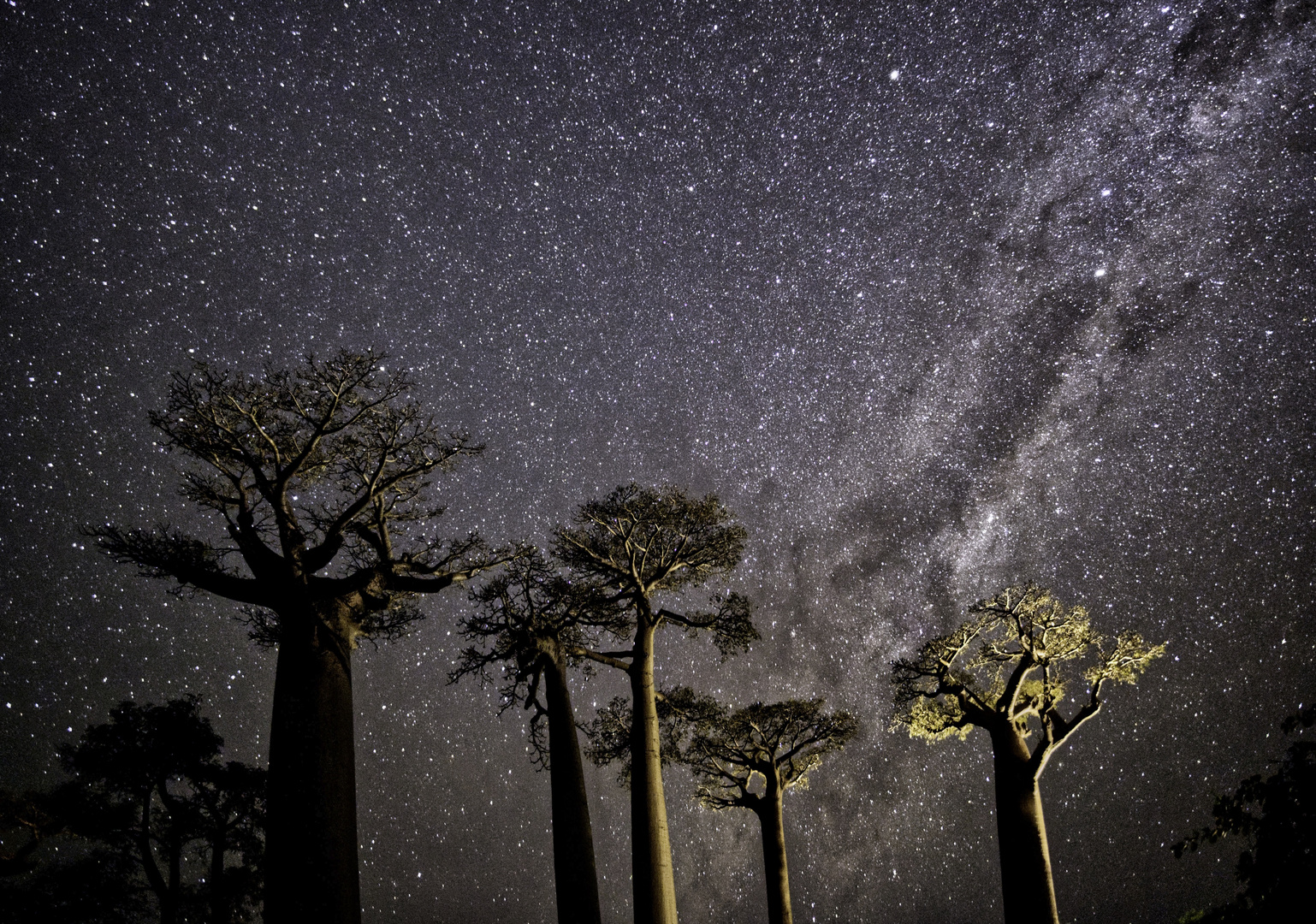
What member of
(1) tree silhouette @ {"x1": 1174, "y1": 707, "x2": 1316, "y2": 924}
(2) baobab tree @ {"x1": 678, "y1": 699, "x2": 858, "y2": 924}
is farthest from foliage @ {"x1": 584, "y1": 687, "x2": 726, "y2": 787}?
(1) tree silhouette @ {"x1": 1174, "y1": 707, "x2": 1316, "y2": 924}

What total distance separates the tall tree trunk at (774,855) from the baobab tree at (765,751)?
2 centimetres

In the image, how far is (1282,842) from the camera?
106 inches

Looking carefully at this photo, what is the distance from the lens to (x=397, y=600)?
10266 millimetres

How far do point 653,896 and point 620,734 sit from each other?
14.4 ft

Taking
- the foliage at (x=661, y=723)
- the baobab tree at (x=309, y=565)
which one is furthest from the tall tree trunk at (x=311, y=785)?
the foliage at (x=661, y=723)

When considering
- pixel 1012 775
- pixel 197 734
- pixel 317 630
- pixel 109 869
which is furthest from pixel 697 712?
pixel 109 869

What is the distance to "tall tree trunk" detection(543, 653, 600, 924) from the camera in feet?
30.3

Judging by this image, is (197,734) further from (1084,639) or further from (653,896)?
(1084,639)

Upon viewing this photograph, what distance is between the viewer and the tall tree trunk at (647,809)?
30.6ft

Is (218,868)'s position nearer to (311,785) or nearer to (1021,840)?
(311,785)

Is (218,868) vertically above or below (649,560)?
below

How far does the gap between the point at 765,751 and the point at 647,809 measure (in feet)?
17.4

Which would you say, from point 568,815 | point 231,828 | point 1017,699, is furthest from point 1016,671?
point 231,828

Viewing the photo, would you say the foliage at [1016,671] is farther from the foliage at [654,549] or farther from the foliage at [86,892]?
the foliage at [86,892]
